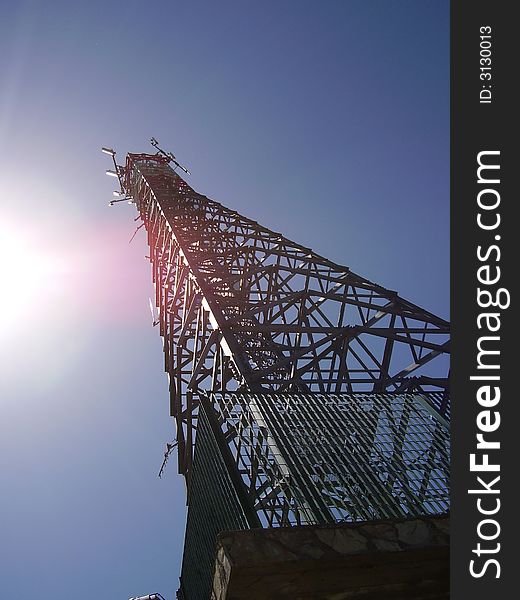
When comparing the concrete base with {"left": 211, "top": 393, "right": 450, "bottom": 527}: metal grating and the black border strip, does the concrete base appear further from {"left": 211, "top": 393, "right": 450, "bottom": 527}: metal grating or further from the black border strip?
{"left": 211, "top": 393, "right": 450, "bottom": 527}: metal grating

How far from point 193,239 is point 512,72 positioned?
11134mm

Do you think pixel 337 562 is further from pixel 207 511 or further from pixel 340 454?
pixel 207 511

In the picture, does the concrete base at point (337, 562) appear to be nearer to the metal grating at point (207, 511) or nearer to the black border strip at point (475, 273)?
the black border strip at point (475, 273)

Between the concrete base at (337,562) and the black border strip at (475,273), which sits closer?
the concrete base at (337,562)

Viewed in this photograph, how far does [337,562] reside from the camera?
9.27 feet

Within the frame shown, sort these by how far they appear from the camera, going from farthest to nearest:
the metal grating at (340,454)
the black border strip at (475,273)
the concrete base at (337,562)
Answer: the metal grating at (340,454), the black border strip at (475,273), the concrete base at (337,562)

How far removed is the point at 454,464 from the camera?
11.1 feet

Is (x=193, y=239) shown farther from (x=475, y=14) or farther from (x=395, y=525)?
(x=395, y=525)

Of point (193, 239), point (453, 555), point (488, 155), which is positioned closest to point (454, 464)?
point (453, 555)

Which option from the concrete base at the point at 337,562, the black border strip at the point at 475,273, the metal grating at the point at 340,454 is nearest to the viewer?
the concrete base at the point at 337,562

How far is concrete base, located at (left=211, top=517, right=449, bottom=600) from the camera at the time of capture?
273 cm

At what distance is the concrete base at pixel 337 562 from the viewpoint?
8.96 ft

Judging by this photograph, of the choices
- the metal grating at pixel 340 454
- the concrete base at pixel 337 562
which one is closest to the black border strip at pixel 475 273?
the concrete base at pixel 337 562

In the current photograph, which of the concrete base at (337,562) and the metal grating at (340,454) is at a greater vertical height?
the metal grating at (340,454)
